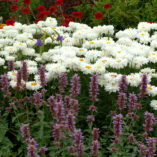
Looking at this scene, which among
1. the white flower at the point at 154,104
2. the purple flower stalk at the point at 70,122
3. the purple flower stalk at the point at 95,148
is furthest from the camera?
the white flower at the point at 154,104

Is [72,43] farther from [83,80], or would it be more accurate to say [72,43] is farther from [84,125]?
[84,125]

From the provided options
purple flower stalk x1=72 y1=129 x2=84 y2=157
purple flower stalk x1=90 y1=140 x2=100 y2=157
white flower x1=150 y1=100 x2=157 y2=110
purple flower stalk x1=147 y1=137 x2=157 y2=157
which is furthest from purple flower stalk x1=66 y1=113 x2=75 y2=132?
white flower x1=150 y1=100 x2=157 y2=110

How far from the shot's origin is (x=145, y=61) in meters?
3.99

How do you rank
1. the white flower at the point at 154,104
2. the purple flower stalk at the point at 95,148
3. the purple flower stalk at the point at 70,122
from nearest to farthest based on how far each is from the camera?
1. the purple flower stalk at the point at 95,148
2. the purple flower stalk at the point at 70,122
3. the white flower at the point at 154,104

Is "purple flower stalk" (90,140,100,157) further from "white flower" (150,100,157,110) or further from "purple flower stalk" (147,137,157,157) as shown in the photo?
"white flower" (150,100,157,110)

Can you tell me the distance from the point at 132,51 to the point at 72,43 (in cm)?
104

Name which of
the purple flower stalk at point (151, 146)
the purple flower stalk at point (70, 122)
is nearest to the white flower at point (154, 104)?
the purple flower stalk at point (151, 146)

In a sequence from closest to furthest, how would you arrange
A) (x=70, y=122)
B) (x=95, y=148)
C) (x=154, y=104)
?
(x=95, y=148) < (x=70, y=122) < (x=154, y=104)

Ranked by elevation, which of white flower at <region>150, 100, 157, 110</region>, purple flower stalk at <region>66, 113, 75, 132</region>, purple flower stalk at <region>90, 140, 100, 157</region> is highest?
white flower at <region>150, 100, 157, 110</region>

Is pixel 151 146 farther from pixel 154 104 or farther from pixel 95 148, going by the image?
pixel 154 104

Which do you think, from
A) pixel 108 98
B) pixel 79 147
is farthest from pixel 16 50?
pixel 79 147

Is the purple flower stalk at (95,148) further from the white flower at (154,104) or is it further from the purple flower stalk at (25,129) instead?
the white flower at (154,104)

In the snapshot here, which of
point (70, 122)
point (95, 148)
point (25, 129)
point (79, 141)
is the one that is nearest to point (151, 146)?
point (95, 148)

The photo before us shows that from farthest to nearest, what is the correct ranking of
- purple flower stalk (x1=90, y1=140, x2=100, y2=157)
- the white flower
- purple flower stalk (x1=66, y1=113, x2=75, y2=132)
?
the white flower < purple flower stalk (x1=66, y1=113, x2=75, y2=132) < purple flower stalk (x1=90, y1=140, x2=100, y2=157)
